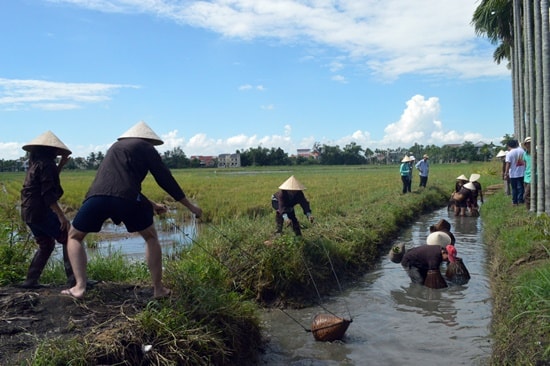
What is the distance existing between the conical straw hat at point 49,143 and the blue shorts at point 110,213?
3.06 feet

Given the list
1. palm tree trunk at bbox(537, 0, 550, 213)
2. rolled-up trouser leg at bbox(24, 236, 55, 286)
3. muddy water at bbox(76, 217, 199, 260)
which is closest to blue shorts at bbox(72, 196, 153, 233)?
rolled-up trouser leg at bbox(24, 236, 55, 286)

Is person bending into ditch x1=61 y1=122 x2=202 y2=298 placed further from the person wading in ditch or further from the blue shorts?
the person wading in ditch

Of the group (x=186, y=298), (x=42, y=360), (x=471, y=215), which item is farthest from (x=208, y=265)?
(x=471, y=215)

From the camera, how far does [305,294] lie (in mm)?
6617

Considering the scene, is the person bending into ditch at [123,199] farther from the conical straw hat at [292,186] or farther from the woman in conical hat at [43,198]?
the conical straw hat at [292,186]

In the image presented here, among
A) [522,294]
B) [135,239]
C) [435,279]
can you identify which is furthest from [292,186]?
[135,239]

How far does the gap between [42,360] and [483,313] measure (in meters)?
4.82

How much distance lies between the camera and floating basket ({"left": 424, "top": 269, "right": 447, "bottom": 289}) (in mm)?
6969

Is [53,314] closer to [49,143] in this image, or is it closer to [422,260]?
[49,143]

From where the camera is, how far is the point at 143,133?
440 cm

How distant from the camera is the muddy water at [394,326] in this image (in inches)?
191

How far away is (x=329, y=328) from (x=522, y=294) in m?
1.82

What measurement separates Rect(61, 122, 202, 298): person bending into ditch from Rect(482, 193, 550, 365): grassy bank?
2.67 meters

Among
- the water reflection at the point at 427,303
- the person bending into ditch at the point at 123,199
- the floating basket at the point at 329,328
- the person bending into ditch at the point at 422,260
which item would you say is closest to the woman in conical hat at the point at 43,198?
the person bending into ditch at the point at 123,199
